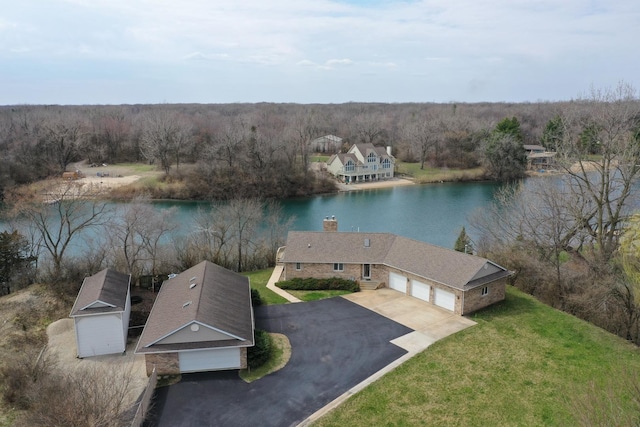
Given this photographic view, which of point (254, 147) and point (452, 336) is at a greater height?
point (254, 147)

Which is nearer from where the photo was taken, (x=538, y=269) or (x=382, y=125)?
(x=538, y=269)

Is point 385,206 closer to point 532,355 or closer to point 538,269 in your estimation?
point 538,269

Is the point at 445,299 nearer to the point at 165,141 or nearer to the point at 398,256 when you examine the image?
the point at 398,256

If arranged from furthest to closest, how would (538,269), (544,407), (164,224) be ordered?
(164,224) → (538,269) → (544,407)

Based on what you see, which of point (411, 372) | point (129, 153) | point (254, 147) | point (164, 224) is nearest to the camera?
point (411, 372)

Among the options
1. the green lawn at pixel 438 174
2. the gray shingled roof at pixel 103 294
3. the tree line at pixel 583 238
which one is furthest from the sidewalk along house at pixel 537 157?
the gray shingled roof at pixel 103 294

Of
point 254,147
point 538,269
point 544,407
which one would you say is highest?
point 254,147

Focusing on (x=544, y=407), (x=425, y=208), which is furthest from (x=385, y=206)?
(x=544, y=407)
